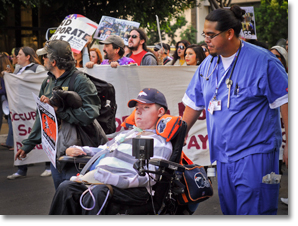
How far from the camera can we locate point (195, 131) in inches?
252

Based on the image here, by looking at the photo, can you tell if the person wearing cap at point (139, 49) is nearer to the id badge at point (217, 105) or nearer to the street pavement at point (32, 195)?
the street pavement at point (32, 195)

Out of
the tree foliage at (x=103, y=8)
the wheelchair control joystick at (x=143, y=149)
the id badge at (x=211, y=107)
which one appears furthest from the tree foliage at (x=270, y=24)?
the wheelchair control joystick at (x=143, y=149)

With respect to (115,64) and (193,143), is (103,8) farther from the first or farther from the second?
(193,143)

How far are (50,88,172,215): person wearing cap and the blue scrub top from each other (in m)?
0.57

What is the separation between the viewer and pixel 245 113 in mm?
3020

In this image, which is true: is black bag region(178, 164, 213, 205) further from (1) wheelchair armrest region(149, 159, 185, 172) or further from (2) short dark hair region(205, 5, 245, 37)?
(2) short dark hair region(205, 5, 245, 37)

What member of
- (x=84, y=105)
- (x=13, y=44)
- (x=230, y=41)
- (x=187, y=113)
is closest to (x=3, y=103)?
(x=84, y=105)

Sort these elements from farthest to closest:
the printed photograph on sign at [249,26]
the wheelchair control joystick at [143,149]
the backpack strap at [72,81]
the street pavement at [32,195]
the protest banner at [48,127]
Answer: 1. the printed photograph on sign at [249,26]
2. the street pavement at [32,195]
3. the backpack strap at [72,81]
4. the protest banner at [48,127]
5. the wheelchair control joystick at [143,149]

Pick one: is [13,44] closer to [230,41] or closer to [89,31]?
[89,31]

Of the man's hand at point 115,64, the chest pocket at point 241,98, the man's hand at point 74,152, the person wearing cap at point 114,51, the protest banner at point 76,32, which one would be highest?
the protest banner at point 76,32

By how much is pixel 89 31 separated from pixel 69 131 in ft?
9.66

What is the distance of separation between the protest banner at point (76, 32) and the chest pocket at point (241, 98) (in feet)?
12.1

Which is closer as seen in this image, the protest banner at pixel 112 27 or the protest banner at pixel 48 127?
the protest banner at pixel 48 127

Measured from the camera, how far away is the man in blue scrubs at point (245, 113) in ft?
9.80
